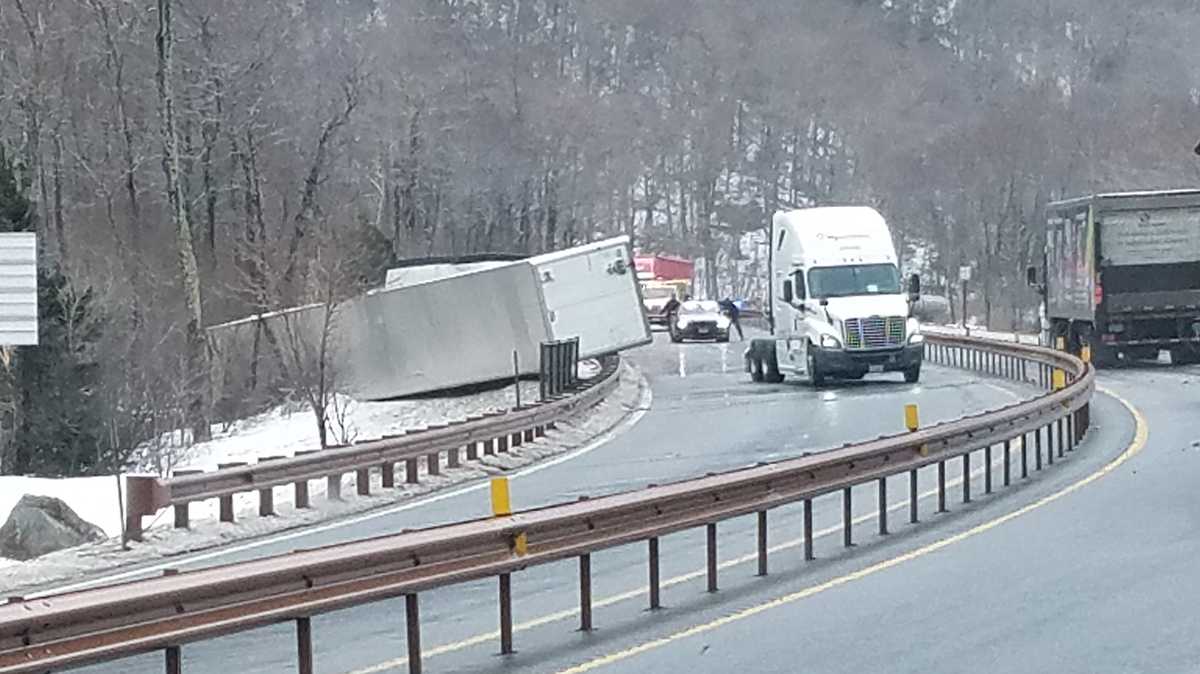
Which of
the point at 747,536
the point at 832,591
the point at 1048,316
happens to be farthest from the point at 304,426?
the point at 832,591

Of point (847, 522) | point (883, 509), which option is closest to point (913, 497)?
point (883, 509)

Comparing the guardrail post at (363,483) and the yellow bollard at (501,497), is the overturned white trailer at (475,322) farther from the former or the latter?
the yellow bollard at (501,497)

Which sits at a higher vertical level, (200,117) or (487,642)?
(200,117)

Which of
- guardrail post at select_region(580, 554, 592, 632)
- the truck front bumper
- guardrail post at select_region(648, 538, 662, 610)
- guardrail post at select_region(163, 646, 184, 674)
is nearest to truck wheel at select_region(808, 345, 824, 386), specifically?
the truck front bumper

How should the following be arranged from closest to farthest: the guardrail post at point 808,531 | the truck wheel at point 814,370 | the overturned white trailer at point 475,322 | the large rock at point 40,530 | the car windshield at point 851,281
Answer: the guardrail post at point 808,531 < the large rock at point 40,530 < the car windshield at point 851,281 < the truck wheel at point 814,370 < the overturned white trailer at point 475,322

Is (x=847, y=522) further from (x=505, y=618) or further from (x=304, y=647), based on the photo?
(x=304, y=647)

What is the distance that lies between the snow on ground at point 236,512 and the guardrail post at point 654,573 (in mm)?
5628

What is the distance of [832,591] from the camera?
1345cm

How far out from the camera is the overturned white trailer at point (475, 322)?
40656 millimetres

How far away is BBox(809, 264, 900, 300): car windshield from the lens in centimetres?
4009

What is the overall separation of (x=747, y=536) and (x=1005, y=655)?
640 cm

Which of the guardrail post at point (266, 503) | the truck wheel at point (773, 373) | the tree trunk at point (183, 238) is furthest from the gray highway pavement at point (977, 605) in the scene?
the tree trunk at point (183, 238)

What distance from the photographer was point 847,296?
40.0m

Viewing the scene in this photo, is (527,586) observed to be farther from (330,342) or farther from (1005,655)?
(330,342)
